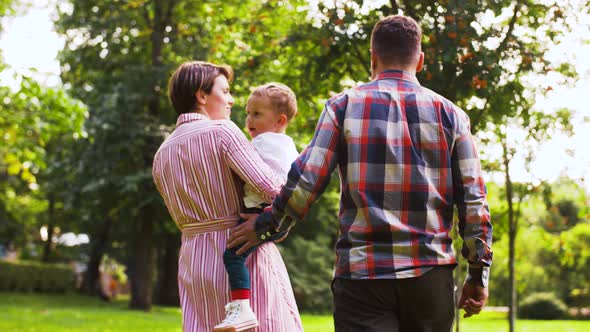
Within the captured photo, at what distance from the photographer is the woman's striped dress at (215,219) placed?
11.1 feet

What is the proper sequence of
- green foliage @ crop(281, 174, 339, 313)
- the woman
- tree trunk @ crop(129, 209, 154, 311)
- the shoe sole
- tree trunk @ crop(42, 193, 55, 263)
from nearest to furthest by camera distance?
the shoe sole → the woman → tree trunk @ crop(129, 209, 154, 311) → green foliage @ crop(281, 174, 339, 313) → tree trunk @ crop(42, 193, 55, 263)

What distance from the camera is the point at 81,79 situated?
2431 cm

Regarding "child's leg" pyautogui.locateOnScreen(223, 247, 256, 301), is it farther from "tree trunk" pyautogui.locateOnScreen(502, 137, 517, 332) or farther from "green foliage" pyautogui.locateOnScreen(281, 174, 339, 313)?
"green foliage" pyautogui.locateOnScreen(281, 174, 339, 313)

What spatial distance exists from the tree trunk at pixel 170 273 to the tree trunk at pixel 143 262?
4053 millimetres

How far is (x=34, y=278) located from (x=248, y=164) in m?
35.6

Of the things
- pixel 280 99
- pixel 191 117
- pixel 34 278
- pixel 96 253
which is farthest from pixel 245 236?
pixel 34 278

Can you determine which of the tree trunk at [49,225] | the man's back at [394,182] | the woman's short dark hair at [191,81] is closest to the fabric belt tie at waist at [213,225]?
the woman's short dark hair at [191,81]

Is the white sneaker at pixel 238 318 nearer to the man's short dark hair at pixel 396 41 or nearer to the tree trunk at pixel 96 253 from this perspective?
the man's short dark hair at pixel 396 41

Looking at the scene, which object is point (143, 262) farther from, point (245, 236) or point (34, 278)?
point (245, 236)

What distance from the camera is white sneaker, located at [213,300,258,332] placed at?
3225 millimetres

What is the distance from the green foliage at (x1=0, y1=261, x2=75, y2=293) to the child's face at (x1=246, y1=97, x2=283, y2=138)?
32.8m

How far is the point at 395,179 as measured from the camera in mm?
2852

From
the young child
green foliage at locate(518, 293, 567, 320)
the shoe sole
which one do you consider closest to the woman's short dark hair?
the young child

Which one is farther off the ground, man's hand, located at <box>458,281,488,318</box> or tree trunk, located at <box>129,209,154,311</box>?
man's hand, located at <box>458,281,488,318</box>
